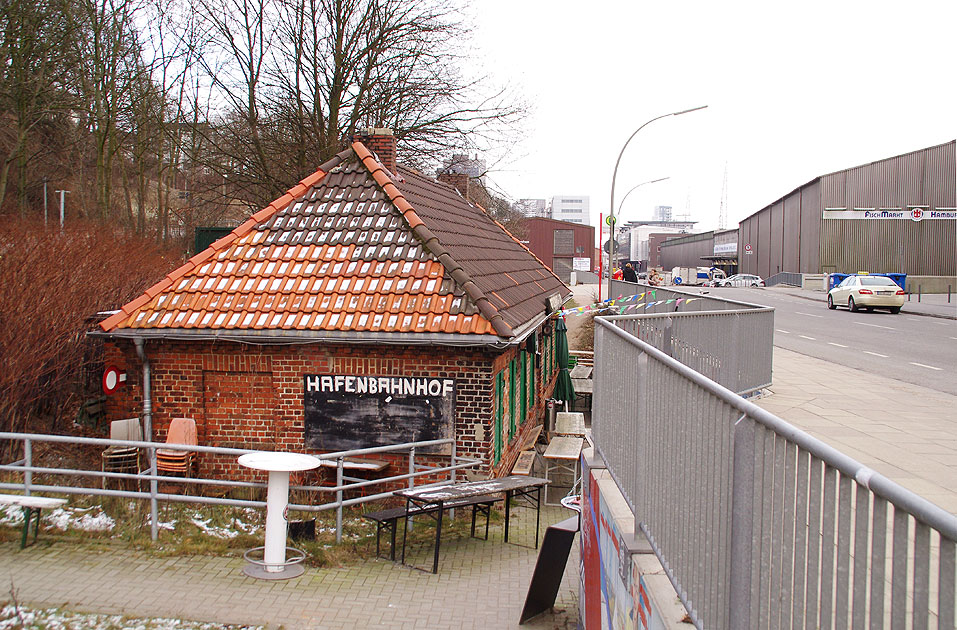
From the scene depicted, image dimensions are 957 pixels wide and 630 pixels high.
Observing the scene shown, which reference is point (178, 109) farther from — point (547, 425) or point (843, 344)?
point (843, 344)

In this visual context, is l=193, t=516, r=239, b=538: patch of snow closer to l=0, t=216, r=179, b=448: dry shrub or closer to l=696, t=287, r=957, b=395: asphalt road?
l=0, t=216, r=179, b=448: dry shrub

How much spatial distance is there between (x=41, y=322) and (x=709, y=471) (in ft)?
36.1

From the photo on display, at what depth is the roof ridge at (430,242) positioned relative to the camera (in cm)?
1037

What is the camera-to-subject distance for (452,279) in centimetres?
1123

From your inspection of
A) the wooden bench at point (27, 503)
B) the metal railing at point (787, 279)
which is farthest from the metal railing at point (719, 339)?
the metal railing at point (787, 279)

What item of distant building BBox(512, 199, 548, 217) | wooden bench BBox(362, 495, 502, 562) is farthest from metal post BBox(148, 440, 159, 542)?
distant building BBox(512, 199, 548, 217)

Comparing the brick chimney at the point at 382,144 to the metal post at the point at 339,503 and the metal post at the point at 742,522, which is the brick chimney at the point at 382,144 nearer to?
the metal post at the point at 339,503

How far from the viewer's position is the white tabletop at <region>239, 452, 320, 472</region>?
7703 millimetres

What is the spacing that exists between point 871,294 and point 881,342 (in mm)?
14400

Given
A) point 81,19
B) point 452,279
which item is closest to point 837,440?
point 452,279

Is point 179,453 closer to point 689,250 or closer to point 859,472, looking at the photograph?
point 859,472

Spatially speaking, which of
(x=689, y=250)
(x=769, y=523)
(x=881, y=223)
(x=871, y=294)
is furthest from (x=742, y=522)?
(x=689, y=250)

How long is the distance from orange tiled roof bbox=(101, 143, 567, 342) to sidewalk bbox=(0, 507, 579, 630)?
3093mm

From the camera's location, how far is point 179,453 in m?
10.9
